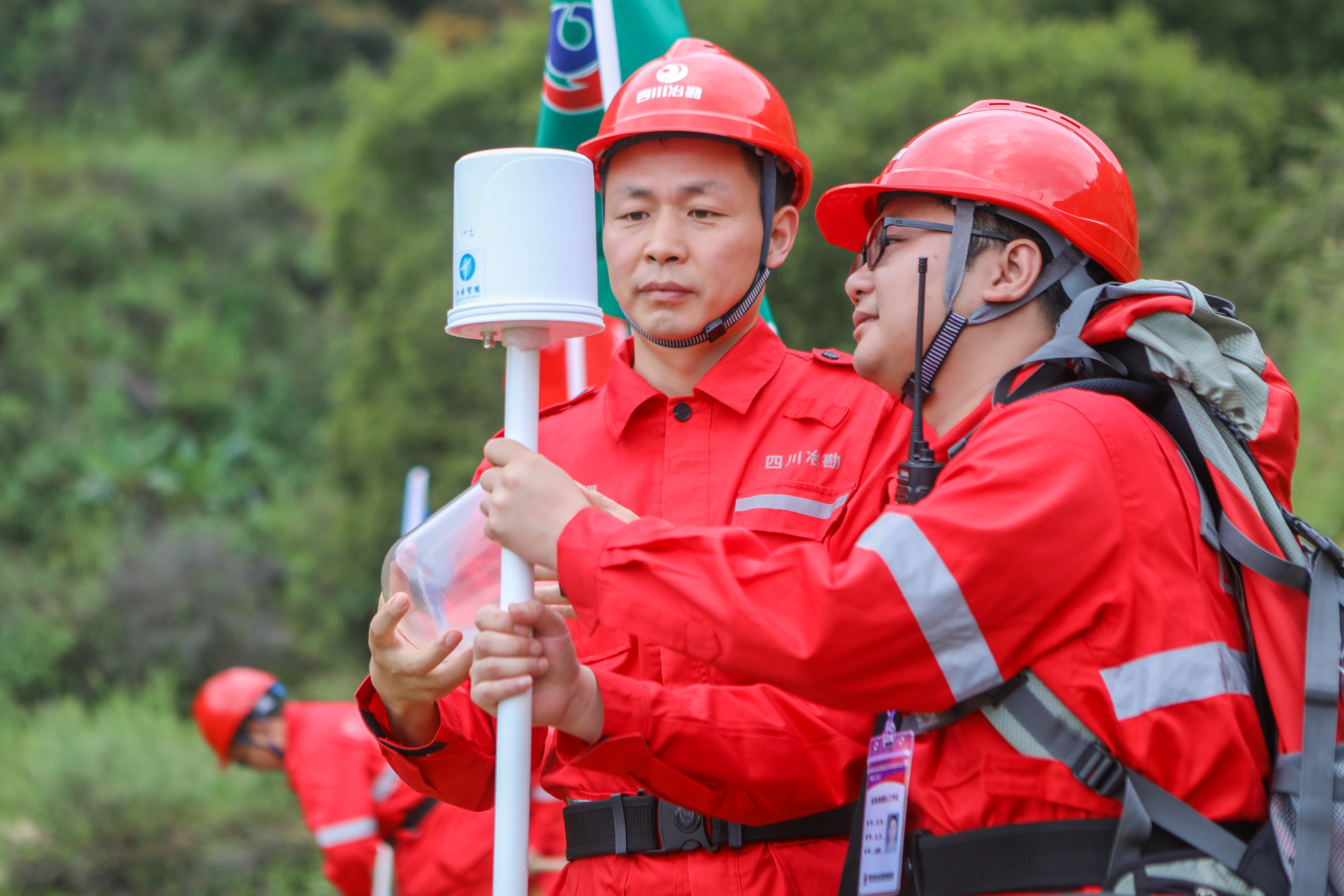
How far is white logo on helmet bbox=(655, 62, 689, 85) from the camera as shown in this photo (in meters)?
2.79

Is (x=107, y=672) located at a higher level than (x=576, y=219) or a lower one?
lower

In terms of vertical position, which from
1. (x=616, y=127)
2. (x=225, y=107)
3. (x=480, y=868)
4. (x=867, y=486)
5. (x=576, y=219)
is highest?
(x=225, y=107)

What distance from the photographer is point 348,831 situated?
235 inches

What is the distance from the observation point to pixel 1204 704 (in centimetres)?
188

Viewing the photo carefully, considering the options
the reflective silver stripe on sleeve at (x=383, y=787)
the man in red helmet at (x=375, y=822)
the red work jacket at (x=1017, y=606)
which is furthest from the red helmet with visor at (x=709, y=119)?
the reflective silver stripe on sleeve at (x=383, y=787)

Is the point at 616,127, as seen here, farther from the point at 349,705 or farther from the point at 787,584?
the point at 349,705

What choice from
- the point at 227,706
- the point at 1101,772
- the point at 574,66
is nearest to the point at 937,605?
the point at 1101,772

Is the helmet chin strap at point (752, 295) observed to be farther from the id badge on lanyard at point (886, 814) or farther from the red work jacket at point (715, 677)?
the id badge on lanyard at point (886, 814)

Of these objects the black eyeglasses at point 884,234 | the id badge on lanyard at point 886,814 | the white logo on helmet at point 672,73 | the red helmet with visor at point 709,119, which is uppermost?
the white logo on helmet at point 672,73

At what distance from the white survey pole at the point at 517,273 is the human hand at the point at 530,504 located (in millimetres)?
69

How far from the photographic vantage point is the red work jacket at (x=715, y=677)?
234cm

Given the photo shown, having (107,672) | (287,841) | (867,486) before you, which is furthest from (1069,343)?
(107,672)

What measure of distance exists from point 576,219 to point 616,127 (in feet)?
2.25

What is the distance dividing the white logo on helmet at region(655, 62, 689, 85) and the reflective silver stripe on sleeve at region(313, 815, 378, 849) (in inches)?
169
